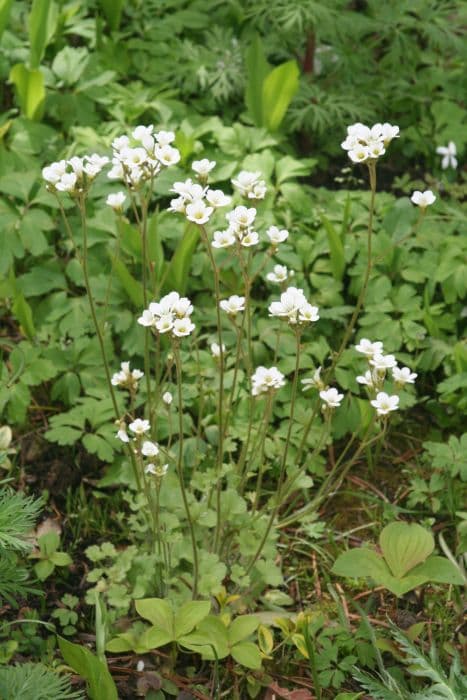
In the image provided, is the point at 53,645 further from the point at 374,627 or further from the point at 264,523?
the point at 374,627

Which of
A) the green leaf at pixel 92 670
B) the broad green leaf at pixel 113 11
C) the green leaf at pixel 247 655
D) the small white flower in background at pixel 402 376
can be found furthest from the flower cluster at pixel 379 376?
the broad green leaf at pixel 113 11

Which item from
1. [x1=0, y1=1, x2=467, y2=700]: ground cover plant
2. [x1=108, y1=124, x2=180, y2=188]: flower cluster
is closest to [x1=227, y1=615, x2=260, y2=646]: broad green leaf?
[x1=0, y1=1, x2=467, y2=700]: ground cover plant

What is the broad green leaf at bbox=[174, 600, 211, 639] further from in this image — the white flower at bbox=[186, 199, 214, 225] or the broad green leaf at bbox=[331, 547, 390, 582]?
the white flower at bbox=[186, 199, 214, 225]

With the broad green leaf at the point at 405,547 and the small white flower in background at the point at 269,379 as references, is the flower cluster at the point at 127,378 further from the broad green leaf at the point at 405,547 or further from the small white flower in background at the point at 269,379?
the broad green leaf at the point at 405,547

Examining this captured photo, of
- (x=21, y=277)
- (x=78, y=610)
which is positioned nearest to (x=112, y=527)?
(x=78, y=610)

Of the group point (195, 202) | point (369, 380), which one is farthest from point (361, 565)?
point (195, 202)

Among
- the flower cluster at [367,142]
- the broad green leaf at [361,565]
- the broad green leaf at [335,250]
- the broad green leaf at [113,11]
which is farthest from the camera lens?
the broad green leaf at [113,11]
